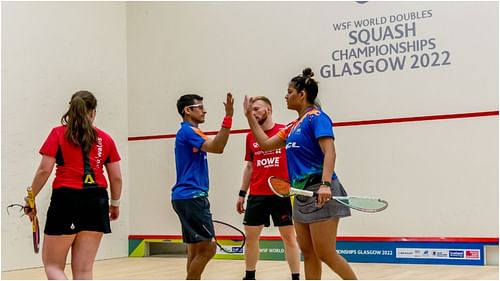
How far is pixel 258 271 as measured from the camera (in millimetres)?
4594

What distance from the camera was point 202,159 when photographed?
3002mm

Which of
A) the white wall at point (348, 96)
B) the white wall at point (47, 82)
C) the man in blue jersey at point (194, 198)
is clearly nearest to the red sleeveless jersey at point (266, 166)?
the man in blue jersey at point (194, 198)

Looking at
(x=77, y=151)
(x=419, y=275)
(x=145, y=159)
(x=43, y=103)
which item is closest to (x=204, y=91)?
(x=145, y=159)

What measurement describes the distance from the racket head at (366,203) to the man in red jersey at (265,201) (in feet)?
3.63

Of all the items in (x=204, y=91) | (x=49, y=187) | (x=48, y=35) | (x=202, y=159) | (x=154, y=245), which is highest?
(x=48, y=35)

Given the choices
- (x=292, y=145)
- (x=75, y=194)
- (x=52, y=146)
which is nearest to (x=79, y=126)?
(x=52, y=146)

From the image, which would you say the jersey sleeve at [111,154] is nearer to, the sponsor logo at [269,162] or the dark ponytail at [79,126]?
the dark ponytail at [79,126]

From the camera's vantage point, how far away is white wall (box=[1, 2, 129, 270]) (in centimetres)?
518

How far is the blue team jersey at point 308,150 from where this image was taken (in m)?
2.53

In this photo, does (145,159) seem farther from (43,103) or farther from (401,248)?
(401,248)

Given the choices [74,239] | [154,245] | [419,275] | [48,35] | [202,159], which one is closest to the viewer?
[74,239]

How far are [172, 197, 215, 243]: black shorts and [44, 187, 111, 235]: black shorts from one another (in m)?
0.41

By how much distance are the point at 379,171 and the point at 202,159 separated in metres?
2.37

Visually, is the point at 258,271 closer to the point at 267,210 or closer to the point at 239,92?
the point at 267,210
